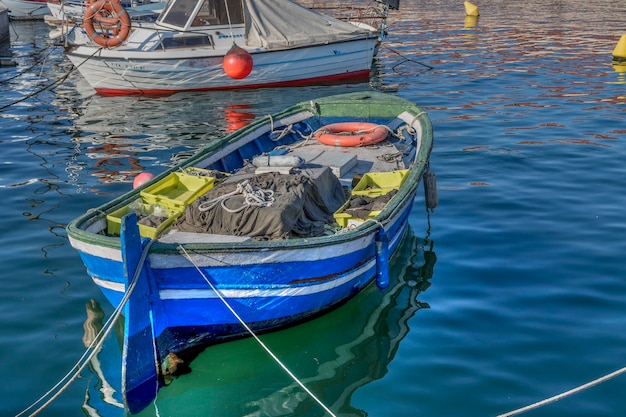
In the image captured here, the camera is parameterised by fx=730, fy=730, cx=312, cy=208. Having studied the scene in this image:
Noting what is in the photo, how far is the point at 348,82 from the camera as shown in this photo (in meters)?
23.8

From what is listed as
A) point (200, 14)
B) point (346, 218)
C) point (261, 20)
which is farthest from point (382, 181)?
point (200, 14)

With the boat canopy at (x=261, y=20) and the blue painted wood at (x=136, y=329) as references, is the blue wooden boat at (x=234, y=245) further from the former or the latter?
the boat canopy at (x=261, y=20)

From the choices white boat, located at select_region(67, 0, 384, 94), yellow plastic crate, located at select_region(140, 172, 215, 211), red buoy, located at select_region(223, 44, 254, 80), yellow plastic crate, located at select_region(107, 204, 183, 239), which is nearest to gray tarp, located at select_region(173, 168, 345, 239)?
yellow plastic crate, located at select_region(107, 204, 183, 239)

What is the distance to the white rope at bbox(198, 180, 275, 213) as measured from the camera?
8.61 metres

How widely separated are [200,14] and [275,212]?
14.7m

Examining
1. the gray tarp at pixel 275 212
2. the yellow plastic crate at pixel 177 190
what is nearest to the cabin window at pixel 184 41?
the yellow plastic crate at pixel 177 190

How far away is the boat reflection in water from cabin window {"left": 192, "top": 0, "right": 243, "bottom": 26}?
14069mm

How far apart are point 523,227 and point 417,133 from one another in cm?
263

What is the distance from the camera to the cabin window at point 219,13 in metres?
21.7

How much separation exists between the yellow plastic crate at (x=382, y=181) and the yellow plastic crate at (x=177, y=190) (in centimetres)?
215

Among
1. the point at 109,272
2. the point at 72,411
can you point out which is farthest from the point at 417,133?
the point at 72,411

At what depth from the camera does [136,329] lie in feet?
23.8

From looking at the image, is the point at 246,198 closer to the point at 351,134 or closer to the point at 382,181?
the point at 382,181

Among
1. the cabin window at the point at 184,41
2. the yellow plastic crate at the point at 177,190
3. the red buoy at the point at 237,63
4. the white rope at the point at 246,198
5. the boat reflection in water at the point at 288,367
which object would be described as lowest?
the boat reflection in water at the point at 288,367
